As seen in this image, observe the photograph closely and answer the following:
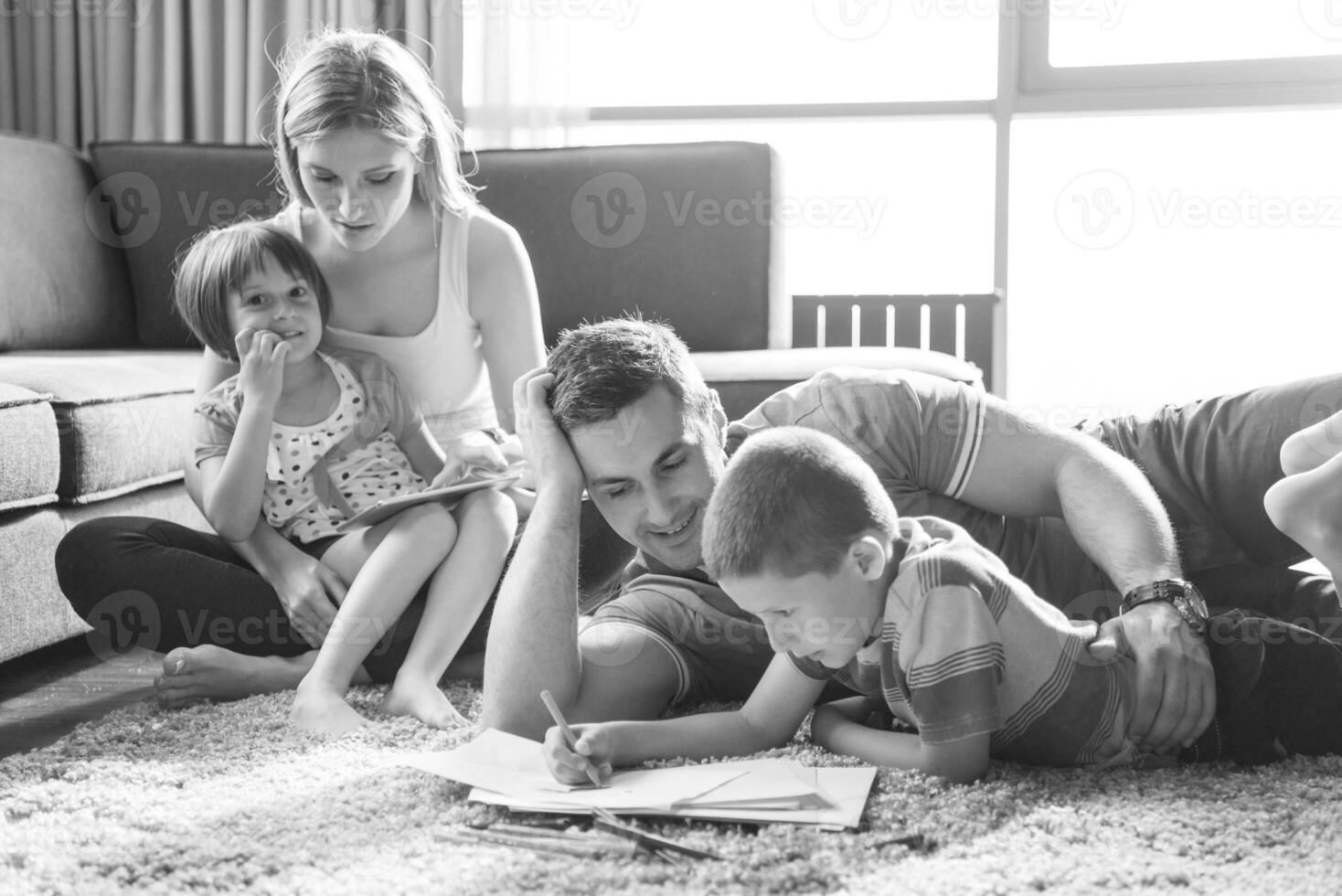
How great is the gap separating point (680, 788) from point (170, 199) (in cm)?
214

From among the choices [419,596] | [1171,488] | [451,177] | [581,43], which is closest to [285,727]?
[419,596]

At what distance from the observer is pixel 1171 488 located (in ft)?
4.56

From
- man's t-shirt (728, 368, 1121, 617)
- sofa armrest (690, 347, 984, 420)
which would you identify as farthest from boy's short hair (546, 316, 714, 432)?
sofa armrest (690, 347, 984, 420)

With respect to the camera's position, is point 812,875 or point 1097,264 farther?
point 1097,264

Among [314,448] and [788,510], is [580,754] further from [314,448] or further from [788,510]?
[314,448]

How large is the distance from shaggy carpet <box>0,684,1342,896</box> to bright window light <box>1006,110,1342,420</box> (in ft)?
Answer: 8.67

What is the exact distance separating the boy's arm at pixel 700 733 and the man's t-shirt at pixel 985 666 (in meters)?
0.06

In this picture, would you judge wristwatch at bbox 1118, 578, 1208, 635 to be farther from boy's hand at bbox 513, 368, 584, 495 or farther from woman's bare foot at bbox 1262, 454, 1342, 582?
boy's hand at bbox 513, 368, 584, 495

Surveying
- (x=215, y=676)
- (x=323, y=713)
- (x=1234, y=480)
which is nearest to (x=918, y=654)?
(x=1234, y=480)

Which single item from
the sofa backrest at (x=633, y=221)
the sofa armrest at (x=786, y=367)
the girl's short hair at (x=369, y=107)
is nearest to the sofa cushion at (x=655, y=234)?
the sofa backrest at (x=633, y=221)

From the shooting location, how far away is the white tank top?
6.06 ft

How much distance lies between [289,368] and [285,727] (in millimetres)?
553

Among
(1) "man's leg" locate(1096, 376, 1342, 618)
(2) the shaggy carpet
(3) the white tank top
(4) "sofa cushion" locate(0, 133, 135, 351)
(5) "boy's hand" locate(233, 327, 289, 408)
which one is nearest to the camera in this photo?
(2) the shaggy carpet

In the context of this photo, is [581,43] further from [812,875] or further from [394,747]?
[812,875]
